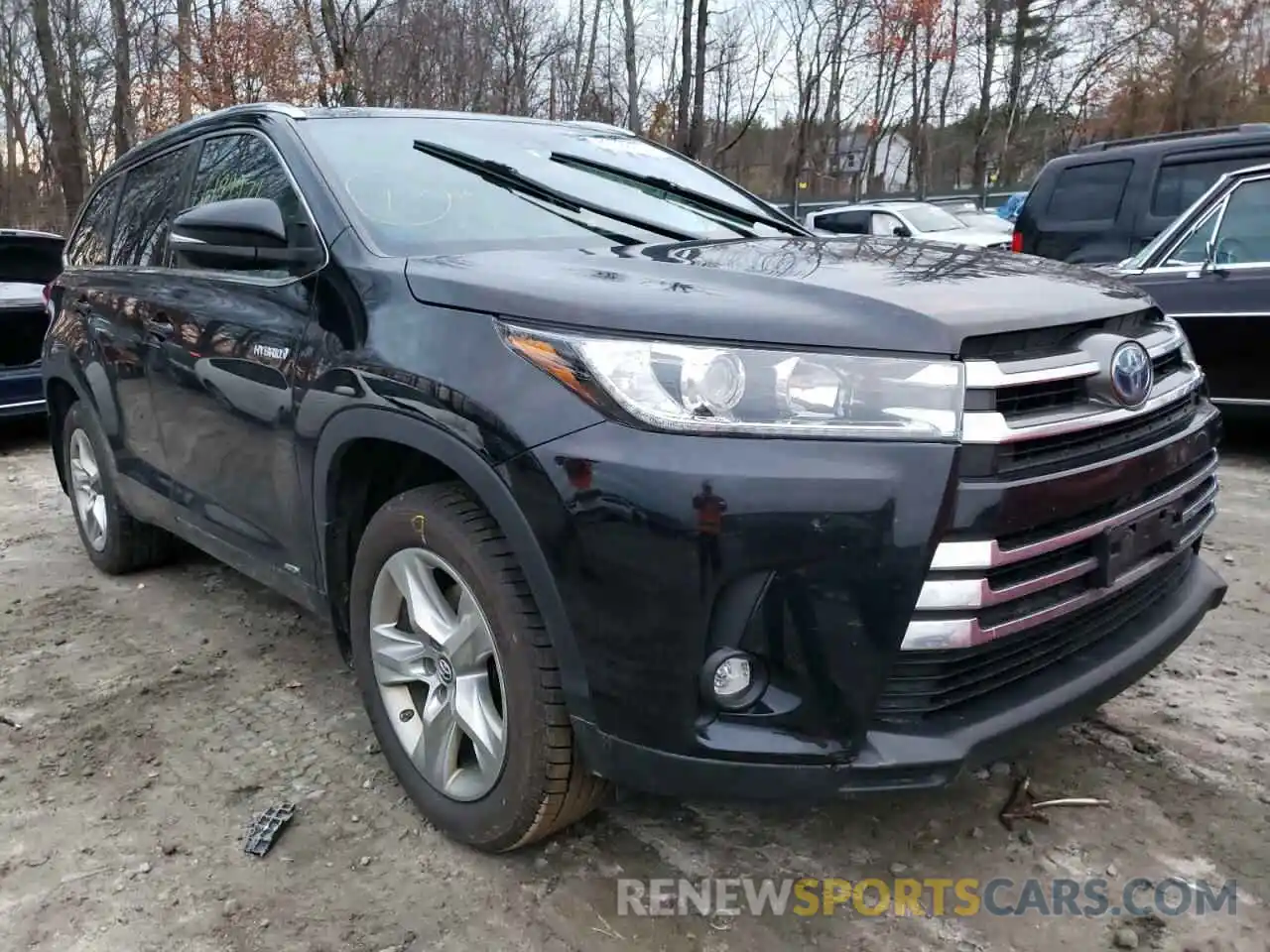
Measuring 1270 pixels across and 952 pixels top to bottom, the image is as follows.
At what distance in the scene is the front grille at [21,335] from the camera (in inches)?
281

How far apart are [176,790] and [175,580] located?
1876 millimetres

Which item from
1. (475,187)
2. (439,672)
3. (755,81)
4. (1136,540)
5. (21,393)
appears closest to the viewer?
(1136,540)

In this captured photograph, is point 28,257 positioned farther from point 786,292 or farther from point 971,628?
point 971,628

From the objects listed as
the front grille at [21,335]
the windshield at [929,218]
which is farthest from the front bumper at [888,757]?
the windshield at [929,218]

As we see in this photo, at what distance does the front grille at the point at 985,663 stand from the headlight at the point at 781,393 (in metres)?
0.42

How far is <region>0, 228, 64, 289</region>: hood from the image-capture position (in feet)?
24.4

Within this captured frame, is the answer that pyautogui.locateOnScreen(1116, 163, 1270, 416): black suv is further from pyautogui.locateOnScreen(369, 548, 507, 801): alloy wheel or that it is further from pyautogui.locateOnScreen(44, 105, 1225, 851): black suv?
pyautogui.locateOnScreen(369, 548, 507, 801): alloy wheel

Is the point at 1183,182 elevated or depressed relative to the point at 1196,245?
elevated

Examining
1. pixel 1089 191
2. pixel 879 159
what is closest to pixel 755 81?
pixel 879 159

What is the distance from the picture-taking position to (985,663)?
6.44 ft

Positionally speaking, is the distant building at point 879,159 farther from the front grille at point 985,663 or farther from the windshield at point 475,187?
the front grille at point 985,663

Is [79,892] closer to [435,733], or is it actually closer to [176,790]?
[176,790]

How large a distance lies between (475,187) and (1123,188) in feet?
22.1

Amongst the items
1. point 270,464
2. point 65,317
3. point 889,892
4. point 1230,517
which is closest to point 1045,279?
point 889,892
